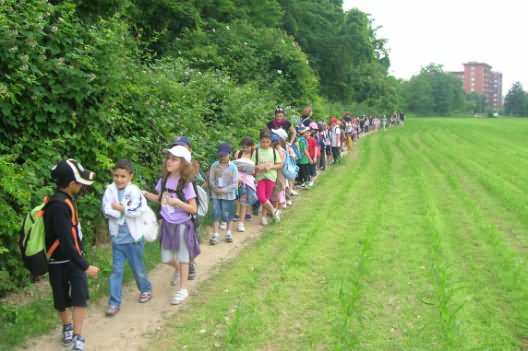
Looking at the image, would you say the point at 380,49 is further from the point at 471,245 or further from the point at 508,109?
the point at 508,109

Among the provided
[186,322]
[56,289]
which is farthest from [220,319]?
[56,289]

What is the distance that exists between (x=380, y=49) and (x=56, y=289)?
221 feet

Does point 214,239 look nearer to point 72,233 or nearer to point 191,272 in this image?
point 191,272

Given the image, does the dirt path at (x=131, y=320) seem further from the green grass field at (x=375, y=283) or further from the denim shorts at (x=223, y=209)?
the denim shorts at (x=223, y=209)

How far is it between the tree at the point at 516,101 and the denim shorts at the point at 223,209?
14775 centimetres

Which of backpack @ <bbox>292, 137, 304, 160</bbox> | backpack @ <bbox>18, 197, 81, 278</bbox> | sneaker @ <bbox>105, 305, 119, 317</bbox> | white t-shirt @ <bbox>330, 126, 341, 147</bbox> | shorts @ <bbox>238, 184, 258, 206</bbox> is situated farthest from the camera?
white t-shirt @ <bbox>330, 126, 341, 147</bbox>

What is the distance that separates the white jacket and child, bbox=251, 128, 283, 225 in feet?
12.8

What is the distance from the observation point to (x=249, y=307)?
206 inches

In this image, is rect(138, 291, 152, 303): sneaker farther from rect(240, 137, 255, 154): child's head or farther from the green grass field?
rect(240, 137, 255, 154): child's head

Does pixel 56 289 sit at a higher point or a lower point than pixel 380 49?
lower

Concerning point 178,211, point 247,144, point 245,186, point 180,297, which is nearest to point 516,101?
point 245,186

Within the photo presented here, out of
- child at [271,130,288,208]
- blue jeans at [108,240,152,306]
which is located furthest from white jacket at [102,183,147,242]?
child at [271,130,288,208]

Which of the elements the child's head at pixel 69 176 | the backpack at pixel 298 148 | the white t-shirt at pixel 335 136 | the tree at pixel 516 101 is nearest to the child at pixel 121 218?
the child's head at pixel 69 176

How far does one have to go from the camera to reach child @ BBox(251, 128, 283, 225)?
8.81 metres
